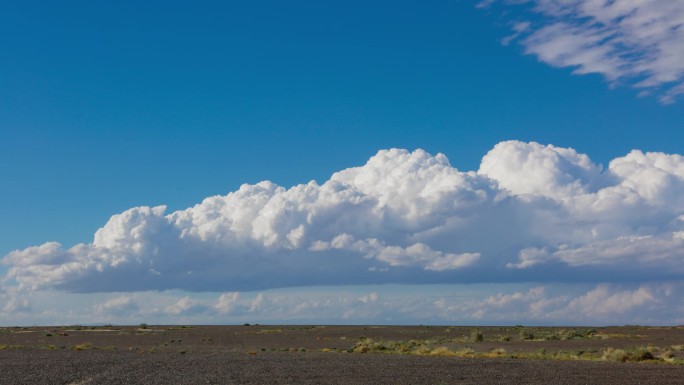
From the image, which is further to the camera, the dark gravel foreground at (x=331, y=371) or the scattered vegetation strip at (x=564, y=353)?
the scattered vegetation strip at (x=564, y=353)

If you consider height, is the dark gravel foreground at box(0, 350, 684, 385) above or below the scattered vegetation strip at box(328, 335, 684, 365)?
below

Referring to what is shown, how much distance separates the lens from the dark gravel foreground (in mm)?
38344

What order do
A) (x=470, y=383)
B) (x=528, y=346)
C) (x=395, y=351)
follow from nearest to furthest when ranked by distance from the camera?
1. (x=470, y=383)
2. (x=395, y=351)
3. (x=528, y=346)

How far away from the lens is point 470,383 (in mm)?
36625

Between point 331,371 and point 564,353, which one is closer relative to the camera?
point 331,371

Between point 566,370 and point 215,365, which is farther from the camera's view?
point 215,365

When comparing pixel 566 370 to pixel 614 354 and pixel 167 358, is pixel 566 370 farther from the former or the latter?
pixel 167 358

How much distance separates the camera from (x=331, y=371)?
4438cm

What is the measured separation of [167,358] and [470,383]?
2950 cm

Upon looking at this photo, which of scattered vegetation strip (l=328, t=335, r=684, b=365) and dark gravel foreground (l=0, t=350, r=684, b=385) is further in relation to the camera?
scattered vegetation strip (l=328, t=335, r=684, b=365)

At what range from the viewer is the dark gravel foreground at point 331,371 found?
126 feet

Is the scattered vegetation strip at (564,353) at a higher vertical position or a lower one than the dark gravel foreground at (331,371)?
higher

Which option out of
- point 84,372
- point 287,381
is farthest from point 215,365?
point 287,381

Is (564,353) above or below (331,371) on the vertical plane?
above
